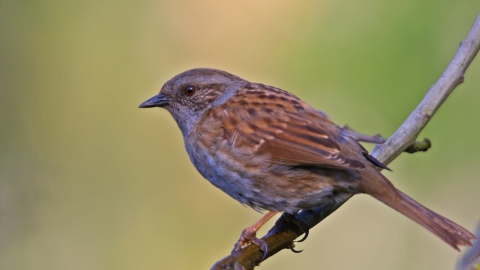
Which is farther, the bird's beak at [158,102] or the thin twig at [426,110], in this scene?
the bird's beak at [158,102]

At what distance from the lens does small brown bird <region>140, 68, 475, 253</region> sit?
358 cm

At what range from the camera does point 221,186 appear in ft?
12.8

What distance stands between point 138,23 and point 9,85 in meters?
1.80

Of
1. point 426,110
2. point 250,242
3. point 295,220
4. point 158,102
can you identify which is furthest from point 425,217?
point 158,102

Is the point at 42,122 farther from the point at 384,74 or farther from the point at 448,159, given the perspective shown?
the point at 448,159

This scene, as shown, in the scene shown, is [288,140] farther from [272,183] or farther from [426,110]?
[426,110]

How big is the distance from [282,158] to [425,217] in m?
0.93

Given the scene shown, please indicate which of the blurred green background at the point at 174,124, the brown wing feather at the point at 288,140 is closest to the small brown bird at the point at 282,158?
the brown wing feather at the point at 288,140

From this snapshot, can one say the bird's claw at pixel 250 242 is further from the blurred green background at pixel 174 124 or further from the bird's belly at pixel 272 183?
the blurred green background at pixel 174 124

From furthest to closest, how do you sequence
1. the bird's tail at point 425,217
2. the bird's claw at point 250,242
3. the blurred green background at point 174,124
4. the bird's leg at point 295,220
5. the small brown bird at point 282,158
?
the blurred green background at point 174,124, the bird's leg at point 295,220, the small brown bird at point 282,158, the bird's claw at point 250,242, the bird's tail at point 425,217

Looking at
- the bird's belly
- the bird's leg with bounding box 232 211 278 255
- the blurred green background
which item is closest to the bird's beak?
the bird's belly

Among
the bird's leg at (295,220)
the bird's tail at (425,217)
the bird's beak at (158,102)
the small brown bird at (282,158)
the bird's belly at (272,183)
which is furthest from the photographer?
the bird's beak at (158,102)

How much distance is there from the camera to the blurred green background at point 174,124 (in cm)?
618

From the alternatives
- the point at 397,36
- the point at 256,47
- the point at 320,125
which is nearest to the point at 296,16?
the point at 256,47
